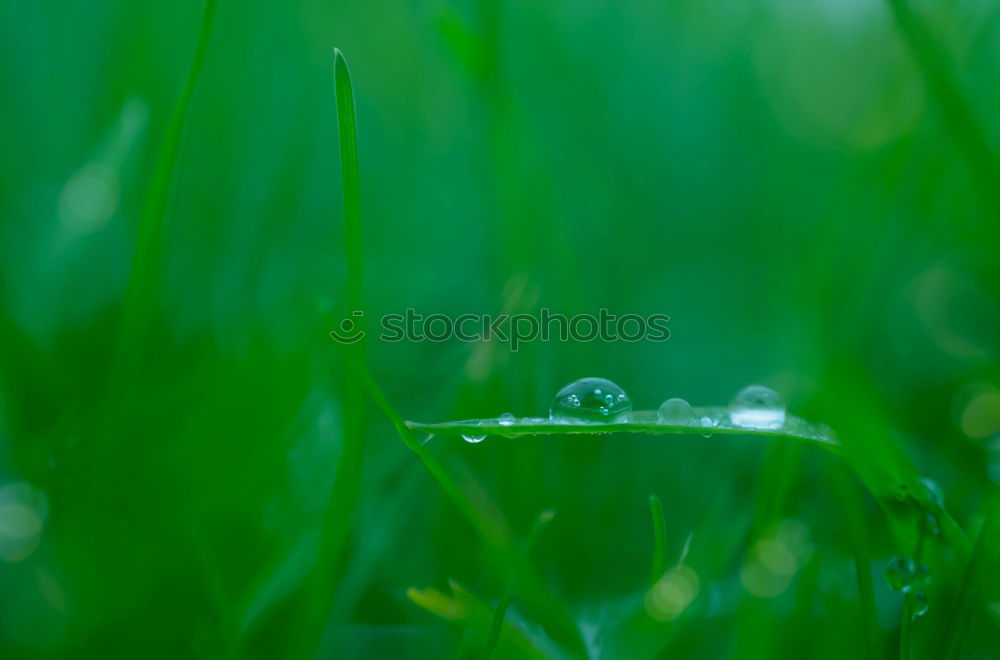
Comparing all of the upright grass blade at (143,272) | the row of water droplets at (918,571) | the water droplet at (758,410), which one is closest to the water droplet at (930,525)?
the row of water droplets at (918,571)

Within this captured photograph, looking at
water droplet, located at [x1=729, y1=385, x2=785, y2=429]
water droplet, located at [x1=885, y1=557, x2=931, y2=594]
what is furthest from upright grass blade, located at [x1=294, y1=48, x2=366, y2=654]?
water droplet, located at [x1=885, y1=557, x2=931, y2=594]

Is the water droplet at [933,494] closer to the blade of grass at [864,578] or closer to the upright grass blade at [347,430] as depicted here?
the blade of grass at [864,578]

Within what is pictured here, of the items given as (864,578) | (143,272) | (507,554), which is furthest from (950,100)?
(143,272)

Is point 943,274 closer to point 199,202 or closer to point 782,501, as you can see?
point 782,501

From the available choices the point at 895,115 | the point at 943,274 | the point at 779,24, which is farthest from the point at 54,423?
the point at 779,24

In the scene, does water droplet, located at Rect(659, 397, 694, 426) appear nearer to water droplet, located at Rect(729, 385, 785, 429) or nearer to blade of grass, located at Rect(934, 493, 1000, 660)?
water droplet, located at Rect(729, 385, 785, 429)

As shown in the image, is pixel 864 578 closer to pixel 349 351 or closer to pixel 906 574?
pixel 906 574
